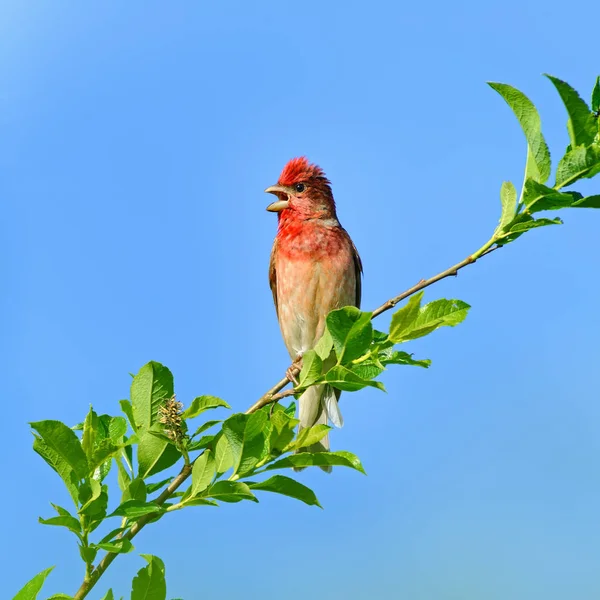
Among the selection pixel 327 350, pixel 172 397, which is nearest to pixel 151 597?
pixel 172 397

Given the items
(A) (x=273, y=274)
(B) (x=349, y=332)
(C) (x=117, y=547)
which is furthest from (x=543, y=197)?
(A) (x=273, y=274)

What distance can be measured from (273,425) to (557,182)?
1322 mm

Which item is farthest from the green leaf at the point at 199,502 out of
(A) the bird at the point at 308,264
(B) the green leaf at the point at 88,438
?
(A) the bird at the point at 308,264

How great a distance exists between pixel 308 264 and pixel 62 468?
4.90 m

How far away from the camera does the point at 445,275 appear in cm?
285

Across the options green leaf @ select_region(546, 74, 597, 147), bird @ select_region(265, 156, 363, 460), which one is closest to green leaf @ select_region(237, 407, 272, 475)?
green leaf @ select_region(546, 74, 597, 147)

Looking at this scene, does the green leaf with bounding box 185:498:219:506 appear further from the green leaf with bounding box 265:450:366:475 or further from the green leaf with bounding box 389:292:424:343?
the green leaf with bounding box 389:292:424:343

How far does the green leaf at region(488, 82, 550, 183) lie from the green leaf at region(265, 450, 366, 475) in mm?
1187

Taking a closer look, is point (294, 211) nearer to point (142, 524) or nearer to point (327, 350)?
point (327, 350)

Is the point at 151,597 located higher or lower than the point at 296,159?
lower

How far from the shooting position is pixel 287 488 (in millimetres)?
2566

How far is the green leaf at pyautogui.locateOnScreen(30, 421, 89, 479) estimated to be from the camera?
2359 mm

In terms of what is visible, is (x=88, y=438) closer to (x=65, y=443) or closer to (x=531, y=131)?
(x=65, y=443)

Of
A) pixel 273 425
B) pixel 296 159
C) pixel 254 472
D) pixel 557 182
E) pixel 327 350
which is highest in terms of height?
pixel 296 159
